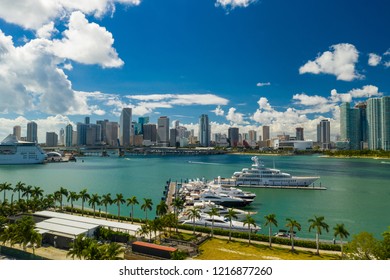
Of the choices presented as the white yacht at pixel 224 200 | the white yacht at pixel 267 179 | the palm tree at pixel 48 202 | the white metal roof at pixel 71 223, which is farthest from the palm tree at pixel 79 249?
the white yacht at pixel 267 179

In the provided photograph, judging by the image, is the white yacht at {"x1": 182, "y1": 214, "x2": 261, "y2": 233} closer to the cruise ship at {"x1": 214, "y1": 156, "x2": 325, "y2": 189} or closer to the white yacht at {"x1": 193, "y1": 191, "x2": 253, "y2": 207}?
the white yacht at {"x1": 193, "y1": 191, "x2": 253, "y2": 207}

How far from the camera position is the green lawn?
20.8ft

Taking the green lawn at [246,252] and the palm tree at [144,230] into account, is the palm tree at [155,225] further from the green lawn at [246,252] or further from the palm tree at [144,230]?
the green lawn at [246,252]

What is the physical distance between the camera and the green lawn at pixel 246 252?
20.8 ft

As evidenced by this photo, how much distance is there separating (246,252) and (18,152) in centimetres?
4215

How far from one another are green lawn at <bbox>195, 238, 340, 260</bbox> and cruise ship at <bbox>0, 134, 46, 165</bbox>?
39.1m

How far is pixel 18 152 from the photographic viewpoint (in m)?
39.9

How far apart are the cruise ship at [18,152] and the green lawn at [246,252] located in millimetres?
39113

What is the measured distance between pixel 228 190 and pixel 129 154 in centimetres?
6586

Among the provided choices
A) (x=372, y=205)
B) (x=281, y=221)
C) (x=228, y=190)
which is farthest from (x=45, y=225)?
(x=372, y=205)

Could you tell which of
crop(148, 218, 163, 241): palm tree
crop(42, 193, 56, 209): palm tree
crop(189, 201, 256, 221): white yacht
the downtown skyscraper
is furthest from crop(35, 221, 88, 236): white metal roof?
the downtown skyscraper
